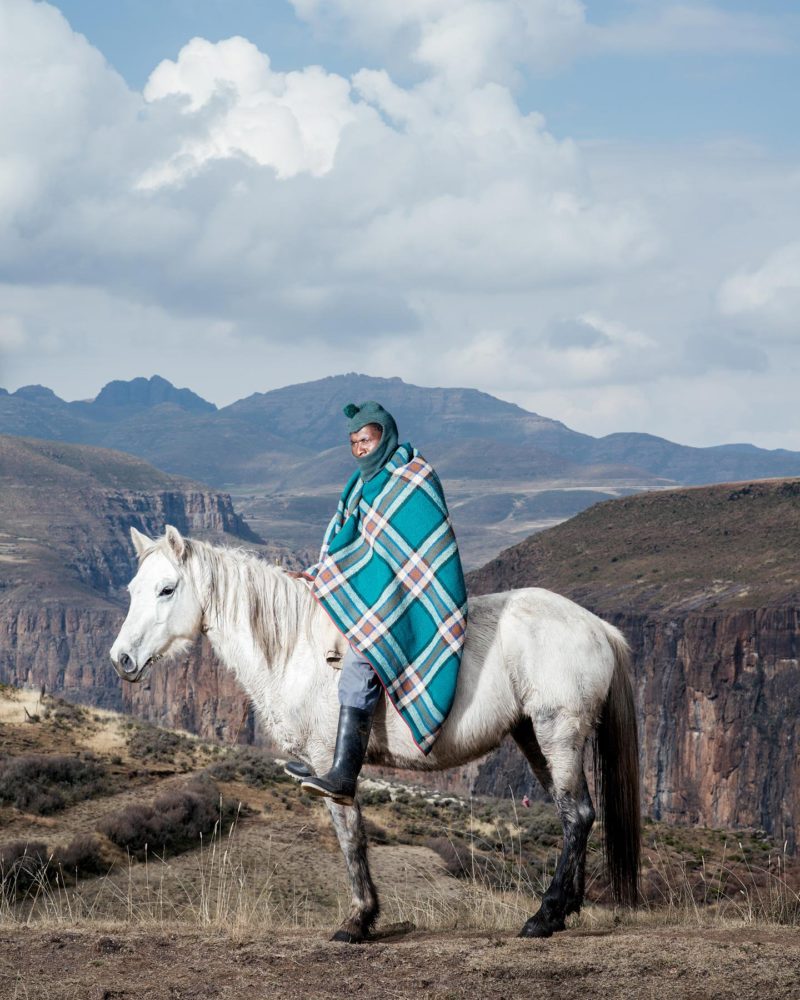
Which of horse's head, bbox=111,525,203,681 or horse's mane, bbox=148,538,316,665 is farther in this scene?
horse's mane, bbox=148,538,316,665

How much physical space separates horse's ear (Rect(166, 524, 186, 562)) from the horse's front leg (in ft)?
6.35

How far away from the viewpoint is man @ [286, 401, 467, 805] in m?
7.77

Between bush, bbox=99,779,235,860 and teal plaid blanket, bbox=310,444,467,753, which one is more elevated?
teal plaid blanket, bbox=310,444,467,753

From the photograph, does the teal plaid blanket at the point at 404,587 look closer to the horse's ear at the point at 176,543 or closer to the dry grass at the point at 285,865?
the horse's ear at the point at 176,543

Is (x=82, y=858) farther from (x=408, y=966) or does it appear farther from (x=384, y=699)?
(x=408, y=966)

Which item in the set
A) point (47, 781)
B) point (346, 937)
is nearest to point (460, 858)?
point (47, 781)

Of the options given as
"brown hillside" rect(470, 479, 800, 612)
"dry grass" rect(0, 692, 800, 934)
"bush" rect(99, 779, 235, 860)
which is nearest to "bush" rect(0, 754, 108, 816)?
"dry grass" rect(0, 692, 800, 934)

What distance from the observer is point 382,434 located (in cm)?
838

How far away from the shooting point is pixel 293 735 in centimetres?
816

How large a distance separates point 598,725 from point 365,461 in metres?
2.49

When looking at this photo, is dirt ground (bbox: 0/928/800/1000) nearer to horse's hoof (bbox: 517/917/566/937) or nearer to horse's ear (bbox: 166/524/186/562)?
horse's hoof (bbox: 517/917/566/937)

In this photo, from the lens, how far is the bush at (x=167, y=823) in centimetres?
1714

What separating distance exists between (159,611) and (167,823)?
10445 millimetres

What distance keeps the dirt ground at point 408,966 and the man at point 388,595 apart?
109 cm
